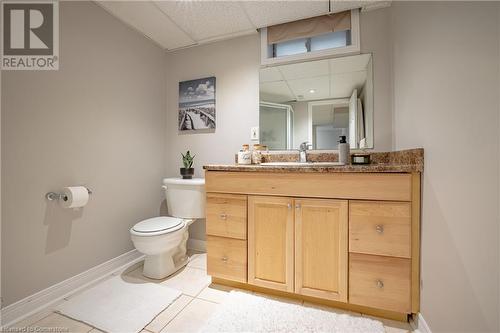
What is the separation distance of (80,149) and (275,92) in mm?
1614

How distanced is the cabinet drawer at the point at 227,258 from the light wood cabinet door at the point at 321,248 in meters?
0.36

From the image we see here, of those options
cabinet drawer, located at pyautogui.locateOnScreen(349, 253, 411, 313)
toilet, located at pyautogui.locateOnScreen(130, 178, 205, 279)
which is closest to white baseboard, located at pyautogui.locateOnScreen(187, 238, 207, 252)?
toilet, located at pyautogui.locateOnScreen(130, 178, 205, 279)

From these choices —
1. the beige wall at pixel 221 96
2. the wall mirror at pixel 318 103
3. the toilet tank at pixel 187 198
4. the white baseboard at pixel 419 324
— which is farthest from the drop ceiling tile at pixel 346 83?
the white baseboard at pixel 419 324

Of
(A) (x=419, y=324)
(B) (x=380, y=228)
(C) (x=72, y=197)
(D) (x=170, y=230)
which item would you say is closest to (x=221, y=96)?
(D) (x=170, y=230)

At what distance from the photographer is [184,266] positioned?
1788 millimetres

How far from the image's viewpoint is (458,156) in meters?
0.78

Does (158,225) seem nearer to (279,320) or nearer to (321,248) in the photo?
(279,320)

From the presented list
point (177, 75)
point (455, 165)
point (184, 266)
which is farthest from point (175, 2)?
point (184, 266)

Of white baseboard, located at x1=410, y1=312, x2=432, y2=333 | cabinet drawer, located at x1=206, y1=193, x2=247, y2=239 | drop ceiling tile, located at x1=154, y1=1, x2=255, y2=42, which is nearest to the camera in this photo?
white baseboard, located at x1=410, y1=312, x2=432, y2=333

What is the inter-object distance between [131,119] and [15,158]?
839 mm

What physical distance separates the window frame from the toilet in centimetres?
128

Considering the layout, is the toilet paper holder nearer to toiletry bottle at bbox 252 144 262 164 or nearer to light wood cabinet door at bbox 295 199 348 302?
toiletry bottle at bbox 252 144 262 164

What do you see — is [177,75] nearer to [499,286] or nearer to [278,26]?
[278,26]

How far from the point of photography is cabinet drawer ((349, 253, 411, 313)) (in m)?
1.09
